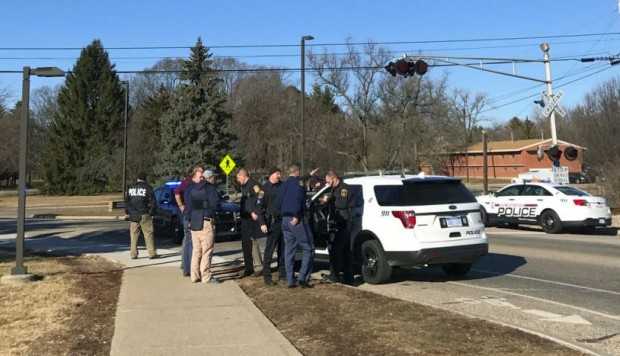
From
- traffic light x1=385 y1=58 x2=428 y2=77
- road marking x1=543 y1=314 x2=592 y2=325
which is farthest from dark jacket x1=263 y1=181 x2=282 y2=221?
traffic light x1=385 y1=58 x2=428 y2=77

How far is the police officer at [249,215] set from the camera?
9.87 meters

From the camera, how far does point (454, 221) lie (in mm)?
9359

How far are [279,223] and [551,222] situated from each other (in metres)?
12.2

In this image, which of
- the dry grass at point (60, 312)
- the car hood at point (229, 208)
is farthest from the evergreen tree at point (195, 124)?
the dry grass at point (60, 312)

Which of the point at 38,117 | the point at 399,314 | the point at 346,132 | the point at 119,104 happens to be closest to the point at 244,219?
the point at 399,314

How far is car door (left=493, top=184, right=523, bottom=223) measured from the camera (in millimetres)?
20125

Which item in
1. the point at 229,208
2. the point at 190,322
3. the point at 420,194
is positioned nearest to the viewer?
the point at 190,322

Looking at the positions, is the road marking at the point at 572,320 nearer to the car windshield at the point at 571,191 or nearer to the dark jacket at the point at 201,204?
the dark jacket at the point at 201,204

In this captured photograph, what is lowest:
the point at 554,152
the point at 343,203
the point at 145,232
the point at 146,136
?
the point at 145,232

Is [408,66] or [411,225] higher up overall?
[408,66]

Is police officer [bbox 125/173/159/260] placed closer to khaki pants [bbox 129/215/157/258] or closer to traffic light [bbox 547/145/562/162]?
khaki pants [bbox 129/215/157/258]

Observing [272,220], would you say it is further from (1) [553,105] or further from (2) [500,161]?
(2) [500,161]

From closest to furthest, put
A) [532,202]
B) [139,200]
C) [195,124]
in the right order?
[139,200] < [532,202] < [195,124]

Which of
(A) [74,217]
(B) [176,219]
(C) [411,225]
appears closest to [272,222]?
(C) [411,225]
